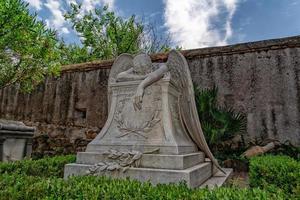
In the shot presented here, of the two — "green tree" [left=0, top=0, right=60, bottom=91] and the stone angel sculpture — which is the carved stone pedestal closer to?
the stone angel sculpture

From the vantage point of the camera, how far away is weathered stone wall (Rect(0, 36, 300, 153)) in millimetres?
6316

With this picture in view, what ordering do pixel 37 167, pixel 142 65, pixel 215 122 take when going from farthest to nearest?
pixel 215 122 < pixel 142 65 < pixel 37 167

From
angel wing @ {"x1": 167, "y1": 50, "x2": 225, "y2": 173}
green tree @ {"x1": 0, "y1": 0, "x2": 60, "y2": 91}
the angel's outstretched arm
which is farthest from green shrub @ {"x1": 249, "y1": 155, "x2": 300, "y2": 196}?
green tree @ {"x1": 0, "y1": 0, "x2": 60, "y2": 91}

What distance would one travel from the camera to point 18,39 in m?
4.27

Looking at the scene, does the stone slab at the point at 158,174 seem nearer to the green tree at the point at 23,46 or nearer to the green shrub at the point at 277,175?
the green shrub at the point at 277,175

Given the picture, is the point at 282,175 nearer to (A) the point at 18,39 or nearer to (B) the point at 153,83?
(B) the point at 153,83

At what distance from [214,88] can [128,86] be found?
12.2 feet

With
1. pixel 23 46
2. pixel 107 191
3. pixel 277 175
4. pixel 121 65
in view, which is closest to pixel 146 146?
pixel 107 191

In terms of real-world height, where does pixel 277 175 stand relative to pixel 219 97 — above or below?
below

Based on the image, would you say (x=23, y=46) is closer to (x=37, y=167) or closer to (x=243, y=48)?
(x=37, y=167)

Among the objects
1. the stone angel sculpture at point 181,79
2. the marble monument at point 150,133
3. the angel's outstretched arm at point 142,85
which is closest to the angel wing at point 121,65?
the marble monument at point 150,133

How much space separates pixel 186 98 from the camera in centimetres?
381

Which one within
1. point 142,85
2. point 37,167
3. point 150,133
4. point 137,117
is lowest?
Answer: point 37,167

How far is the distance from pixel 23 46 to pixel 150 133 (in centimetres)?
318
